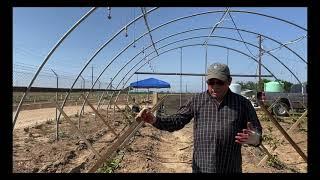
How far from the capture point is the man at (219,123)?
9.91 feet

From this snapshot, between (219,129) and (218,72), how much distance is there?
0.40 meters

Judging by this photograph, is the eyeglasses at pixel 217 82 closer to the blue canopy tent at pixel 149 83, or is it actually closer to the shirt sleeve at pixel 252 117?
the shirt sleeve at pixel 252 117

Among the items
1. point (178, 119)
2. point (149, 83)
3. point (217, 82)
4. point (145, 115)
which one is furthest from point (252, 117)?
point (149, 83)

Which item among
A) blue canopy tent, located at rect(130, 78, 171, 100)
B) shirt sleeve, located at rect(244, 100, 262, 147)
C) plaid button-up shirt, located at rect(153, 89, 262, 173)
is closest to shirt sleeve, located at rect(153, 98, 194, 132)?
plaid button-up shirt, located at rect(153, 89, 262, 173)

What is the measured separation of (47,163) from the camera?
855 cm

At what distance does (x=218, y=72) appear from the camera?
297 cm

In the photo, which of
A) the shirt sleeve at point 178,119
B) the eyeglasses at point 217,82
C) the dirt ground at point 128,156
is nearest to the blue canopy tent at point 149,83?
the dirt ground at point 128,156

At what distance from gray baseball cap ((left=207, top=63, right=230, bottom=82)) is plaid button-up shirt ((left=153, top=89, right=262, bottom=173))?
0.18 meters

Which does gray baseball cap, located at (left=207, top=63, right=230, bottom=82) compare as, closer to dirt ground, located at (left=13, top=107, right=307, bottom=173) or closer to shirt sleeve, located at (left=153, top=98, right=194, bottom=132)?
shirt sleeve, located at (left=153, top=98, right=194, bottom=132)

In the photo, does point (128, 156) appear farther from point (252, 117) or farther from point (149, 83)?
point (149, 83)
